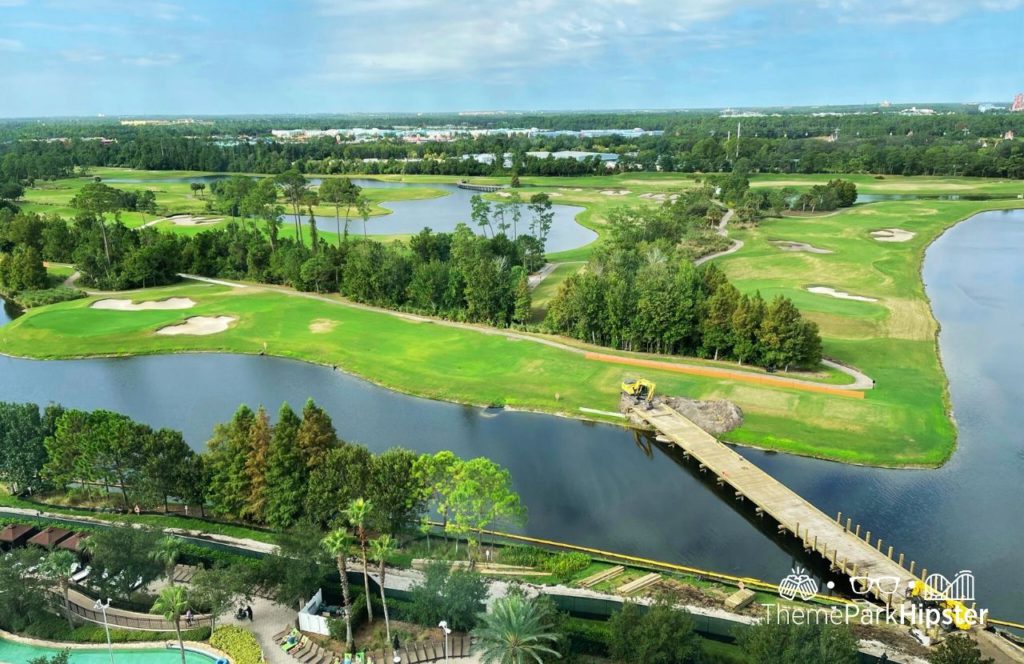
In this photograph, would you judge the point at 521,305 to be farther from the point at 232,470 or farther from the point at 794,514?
the point at 232,470

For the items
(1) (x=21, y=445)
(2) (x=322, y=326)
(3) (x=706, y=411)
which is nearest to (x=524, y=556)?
(3) (x=706, y=411)

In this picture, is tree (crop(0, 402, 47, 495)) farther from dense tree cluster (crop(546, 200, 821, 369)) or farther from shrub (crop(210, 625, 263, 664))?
dense tree cluster (crop(546, 200, 821, 369))

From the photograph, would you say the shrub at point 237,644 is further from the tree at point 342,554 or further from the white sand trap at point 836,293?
the white sand trap at point 836,293

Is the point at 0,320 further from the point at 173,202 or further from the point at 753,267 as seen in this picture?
the point at 753,267

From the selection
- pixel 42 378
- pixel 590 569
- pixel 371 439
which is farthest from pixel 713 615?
pixel 42 378

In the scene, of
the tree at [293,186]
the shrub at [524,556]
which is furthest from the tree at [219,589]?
the tree at [293,186]

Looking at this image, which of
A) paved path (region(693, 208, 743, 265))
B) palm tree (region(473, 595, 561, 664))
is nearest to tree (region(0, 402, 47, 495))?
palm tree (region(473, 595, 561, 664))
